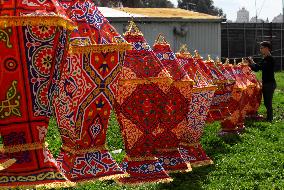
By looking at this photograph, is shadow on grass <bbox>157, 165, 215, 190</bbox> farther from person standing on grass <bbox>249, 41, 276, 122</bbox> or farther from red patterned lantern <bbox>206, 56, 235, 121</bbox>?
person standing on grass <bbox>249, 41, 276, 122</bbox>

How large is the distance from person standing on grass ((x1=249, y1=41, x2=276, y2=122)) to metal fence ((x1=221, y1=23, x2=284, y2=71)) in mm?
13595

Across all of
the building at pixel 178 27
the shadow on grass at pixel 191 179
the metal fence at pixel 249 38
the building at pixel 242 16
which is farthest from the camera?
the building at pixel 242 16

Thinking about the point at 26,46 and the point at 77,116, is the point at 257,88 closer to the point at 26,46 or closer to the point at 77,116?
the point at 77,116

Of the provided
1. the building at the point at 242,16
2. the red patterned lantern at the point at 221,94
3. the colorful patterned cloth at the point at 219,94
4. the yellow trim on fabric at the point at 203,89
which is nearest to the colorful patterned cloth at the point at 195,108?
the yellow trim on fabric at the point at 203,89

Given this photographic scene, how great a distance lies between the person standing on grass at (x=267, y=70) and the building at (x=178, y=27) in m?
8.26

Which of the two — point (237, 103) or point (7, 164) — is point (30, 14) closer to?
point (7, 164)

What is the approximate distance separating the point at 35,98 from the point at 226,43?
21.5 metres

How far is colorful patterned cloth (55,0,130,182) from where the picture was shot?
143 inches

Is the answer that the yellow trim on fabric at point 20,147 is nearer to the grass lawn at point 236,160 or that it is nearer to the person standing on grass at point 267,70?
the grass lawn at point 236,160

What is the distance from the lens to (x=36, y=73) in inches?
114

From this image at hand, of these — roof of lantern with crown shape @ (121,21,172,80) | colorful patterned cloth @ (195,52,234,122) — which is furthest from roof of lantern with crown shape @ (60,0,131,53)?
colorful patterned cloth @ (195,52,234,122)

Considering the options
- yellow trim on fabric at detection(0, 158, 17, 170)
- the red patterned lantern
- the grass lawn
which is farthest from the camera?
the red patterned lantern

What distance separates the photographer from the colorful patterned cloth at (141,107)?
4.58m

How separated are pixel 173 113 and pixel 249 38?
798 inches
